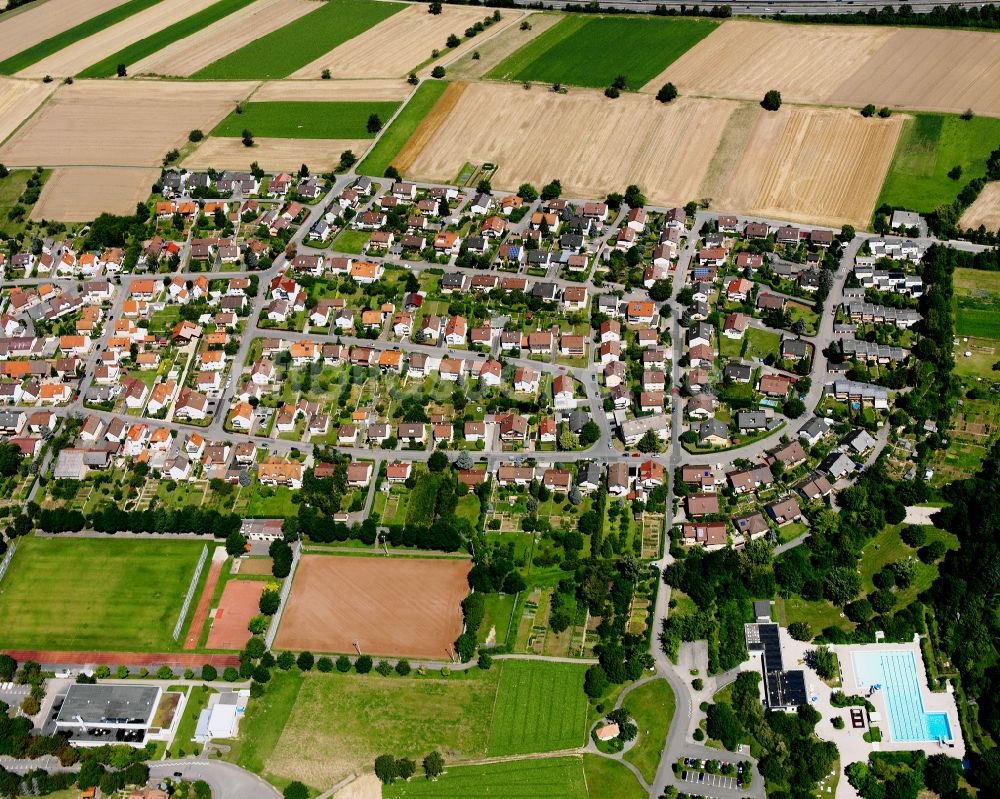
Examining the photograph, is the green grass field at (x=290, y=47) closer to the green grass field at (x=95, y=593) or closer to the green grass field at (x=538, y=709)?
the green grass field at (x=95, y=593)

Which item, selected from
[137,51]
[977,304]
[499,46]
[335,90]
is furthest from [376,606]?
[137,51]

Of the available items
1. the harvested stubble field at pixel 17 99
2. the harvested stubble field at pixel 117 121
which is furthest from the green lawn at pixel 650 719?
the harvested stubble field at pixel 17 99

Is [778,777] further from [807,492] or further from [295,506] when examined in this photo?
[295,506]

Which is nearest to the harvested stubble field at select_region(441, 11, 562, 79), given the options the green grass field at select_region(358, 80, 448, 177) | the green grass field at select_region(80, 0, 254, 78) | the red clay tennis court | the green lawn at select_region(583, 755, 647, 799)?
the green grass field at select_region(358, 80, 448, 177)

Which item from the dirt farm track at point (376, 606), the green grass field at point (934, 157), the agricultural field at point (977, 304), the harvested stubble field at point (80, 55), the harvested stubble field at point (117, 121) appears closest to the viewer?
the dirt farm track at point (376, 606)

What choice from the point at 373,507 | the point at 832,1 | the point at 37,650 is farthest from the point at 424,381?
the point at 832,1

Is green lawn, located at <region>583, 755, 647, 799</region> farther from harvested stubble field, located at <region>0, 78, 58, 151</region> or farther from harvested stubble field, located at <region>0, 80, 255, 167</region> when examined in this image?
harvested stubble field, located at <region>0, 78, 58, 151</region>
